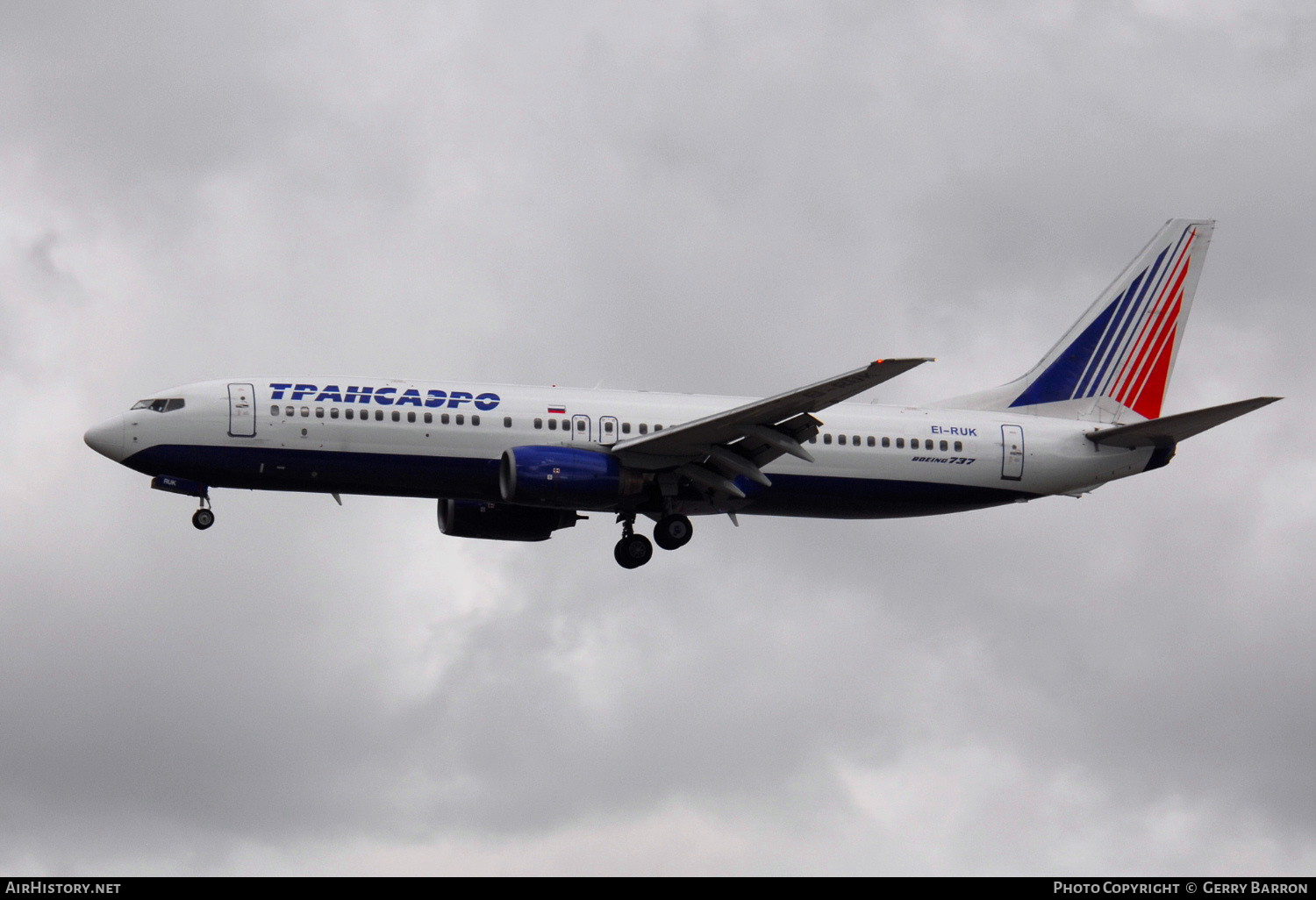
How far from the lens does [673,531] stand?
53688 millimetres

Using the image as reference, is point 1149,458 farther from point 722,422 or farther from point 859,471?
point 722,422

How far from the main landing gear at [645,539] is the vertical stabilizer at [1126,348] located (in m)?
10.5

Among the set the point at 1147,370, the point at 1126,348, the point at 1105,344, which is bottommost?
the point at 1147,370

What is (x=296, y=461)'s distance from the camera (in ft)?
167

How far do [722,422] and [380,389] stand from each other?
9.84 meters

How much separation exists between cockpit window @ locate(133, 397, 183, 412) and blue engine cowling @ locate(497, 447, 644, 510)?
9252 mm

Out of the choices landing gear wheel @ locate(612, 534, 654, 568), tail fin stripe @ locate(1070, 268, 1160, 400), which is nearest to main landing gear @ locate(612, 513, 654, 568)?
landing gear wheel @ locate(612, 534, 654, 568)

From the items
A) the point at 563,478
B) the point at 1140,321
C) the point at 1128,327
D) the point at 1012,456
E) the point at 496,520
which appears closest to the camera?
the point at 563,478

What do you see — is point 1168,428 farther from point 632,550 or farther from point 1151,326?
point 632,550

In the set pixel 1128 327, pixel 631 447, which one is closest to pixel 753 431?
pixel 631 447

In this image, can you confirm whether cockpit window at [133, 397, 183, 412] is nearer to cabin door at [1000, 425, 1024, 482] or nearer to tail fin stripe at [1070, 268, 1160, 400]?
cabin door at [1000, 425, 1024, 482]

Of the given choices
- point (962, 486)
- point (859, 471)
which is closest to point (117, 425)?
point (859, 471)

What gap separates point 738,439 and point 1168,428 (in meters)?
13.5

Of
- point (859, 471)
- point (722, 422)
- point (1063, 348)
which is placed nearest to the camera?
point (722, 422)
